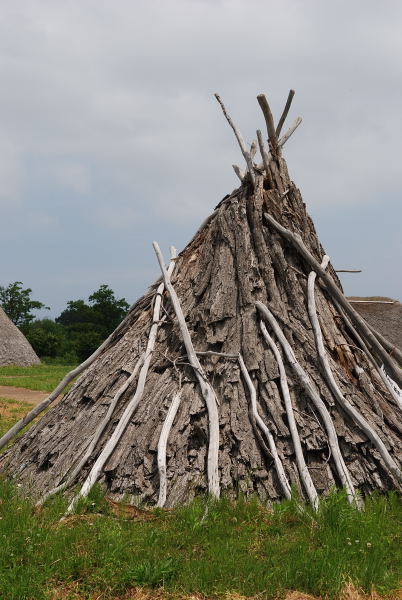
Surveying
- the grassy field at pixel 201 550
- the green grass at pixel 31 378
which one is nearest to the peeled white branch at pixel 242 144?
the grassy field at pixel 201 550

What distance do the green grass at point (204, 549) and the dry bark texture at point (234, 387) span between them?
36cm

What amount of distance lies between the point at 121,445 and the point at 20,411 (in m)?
8.31

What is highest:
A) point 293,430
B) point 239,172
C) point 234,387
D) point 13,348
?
point 239,172

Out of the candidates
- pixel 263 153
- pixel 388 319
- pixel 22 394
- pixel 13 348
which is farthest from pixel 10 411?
pixel 388 319

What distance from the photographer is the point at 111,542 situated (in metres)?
4.00

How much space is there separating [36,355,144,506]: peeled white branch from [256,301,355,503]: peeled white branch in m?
1.35

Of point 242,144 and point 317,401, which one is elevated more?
point 242,144

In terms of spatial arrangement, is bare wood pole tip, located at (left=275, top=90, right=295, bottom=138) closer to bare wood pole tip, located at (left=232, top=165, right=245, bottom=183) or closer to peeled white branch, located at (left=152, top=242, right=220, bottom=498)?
bare wood pole tip, located at (left=232, top=165, right=245, bottom=183)

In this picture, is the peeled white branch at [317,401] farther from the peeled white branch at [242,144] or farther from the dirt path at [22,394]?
the dirt path at [22,394]

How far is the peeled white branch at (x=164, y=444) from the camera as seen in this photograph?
15.5 feet

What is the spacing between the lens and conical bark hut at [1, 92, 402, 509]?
4988 mm

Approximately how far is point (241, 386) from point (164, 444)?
3.04 feet

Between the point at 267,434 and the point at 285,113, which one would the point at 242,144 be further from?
the point at 267,434

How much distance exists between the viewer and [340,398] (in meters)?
5.33
